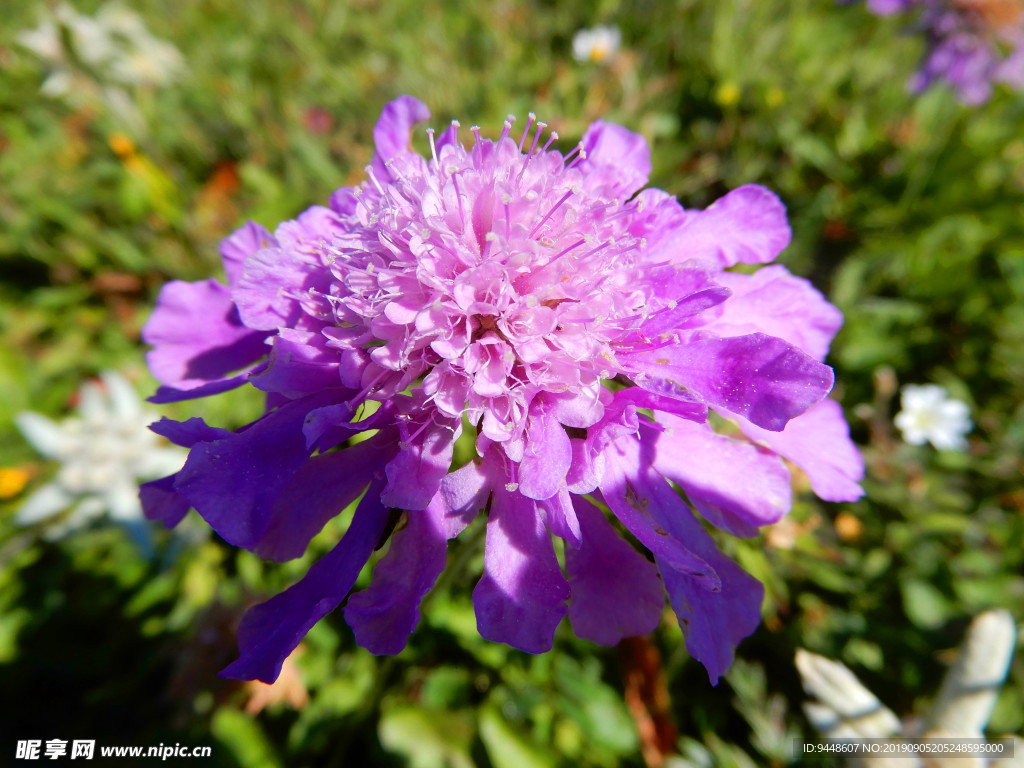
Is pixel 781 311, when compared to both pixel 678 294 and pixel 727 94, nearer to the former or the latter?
pixel 678 294

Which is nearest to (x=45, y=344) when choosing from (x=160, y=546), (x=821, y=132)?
(x=160, y=546)

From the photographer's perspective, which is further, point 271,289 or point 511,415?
point 271,289

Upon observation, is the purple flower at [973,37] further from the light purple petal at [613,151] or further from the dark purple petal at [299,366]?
the dark purple petal at [299,366]

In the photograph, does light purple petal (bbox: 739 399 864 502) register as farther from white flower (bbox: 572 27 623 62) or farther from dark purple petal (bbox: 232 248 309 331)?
white flower (bbox: 572 27 623 62)

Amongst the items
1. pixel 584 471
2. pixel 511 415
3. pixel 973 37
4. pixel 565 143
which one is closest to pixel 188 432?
pixel 511 415

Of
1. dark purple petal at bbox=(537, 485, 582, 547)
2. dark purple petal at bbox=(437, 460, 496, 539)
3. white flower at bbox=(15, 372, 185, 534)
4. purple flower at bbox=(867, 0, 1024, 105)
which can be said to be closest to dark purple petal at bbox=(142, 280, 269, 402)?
dark purple petal at bbox=(437, 460, 496, 539)

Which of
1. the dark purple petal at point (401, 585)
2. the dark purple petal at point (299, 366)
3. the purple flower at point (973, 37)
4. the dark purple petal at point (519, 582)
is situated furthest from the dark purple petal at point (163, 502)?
the purple flower at point (973, 37)

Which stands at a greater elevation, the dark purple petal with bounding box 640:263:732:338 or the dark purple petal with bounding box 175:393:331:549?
the dark purple petal with bounding box 640:263:732:338
